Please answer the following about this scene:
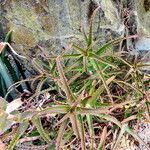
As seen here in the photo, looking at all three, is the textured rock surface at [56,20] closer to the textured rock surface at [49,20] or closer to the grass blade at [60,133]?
the textured rock surface at [49,20]

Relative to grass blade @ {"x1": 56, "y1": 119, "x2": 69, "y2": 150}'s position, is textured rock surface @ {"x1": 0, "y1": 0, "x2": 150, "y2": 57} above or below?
above

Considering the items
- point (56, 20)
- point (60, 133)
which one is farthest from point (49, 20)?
point (60, 133)

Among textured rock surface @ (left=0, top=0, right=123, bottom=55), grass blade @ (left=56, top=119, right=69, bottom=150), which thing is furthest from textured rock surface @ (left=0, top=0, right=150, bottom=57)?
grass blade @ (left=56, top=119, right=69, bottom=150)

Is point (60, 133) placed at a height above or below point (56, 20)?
below

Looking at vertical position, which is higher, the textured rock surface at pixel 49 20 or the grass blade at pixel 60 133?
the textured rock surface at pixel 49 20

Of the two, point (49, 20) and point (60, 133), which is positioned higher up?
point (49, 20)

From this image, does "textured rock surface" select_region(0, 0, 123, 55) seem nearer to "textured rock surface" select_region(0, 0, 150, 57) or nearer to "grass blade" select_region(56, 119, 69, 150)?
"textured rock surface" select_region(0, 0, 150, 57)

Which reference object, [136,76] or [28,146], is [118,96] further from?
[28,146]

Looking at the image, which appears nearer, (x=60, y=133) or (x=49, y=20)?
(x=60, y=133)

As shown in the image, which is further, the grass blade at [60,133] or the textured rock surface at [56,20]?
the textured rock surface at [56,20]

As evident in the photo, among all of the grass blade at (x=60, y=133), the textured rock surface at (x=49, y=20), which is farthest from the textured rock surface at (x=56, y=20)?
the grass blade at (x=60, y=133)

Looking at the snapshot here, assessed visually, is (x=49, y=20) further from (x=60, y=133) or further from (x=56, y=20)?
(x=60, y=133)
